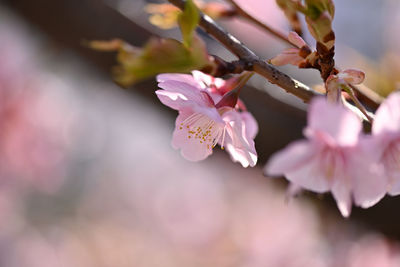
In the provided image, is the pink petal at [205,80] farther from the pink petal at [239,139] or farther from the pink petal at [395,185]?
the pink petal at [395,185]

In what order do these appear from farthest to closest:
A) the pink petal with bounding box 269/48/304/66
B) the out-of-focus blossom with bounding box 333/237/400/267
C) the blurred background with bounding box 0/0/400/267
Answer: the out-of-focus blossom with bounding box 333/237/400/267, the blurred background with bounding box 0/0/400/267, the pink petal with bounding box 269/48/304/66

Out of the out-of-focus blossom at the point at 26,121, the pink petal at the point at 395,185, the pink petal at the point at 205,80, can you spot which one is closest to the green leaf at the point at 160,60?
the pink petal at the point at 205,80

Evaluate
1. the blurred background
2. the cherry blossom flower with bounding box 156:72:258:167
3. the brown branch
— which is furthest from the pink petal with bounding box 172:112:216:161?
the blurred background

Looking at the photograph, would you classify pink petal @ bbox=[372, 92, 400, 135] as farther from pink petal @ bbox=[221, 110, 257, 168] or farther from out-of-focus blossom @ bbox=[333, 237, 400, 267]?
out-of-focus blossom @ bbox=[333, 237, 400, 267]

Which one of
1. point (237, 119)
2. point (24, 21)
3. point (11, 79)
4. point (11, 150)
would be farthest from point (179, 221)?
point (237, 119)

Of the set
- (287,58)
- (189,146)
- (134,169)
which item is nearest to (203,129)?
(189,146)

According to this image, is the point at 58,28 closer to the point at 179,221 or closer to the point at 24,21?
the point at 24,21

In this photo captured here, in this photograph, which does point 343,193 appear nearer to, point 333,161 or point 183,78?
point 333,161

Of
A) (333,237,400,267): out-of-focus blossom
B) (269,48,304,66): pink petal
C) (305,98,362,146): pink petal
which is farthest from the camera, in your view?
(333,237,400,267): out-of-focus blossom
